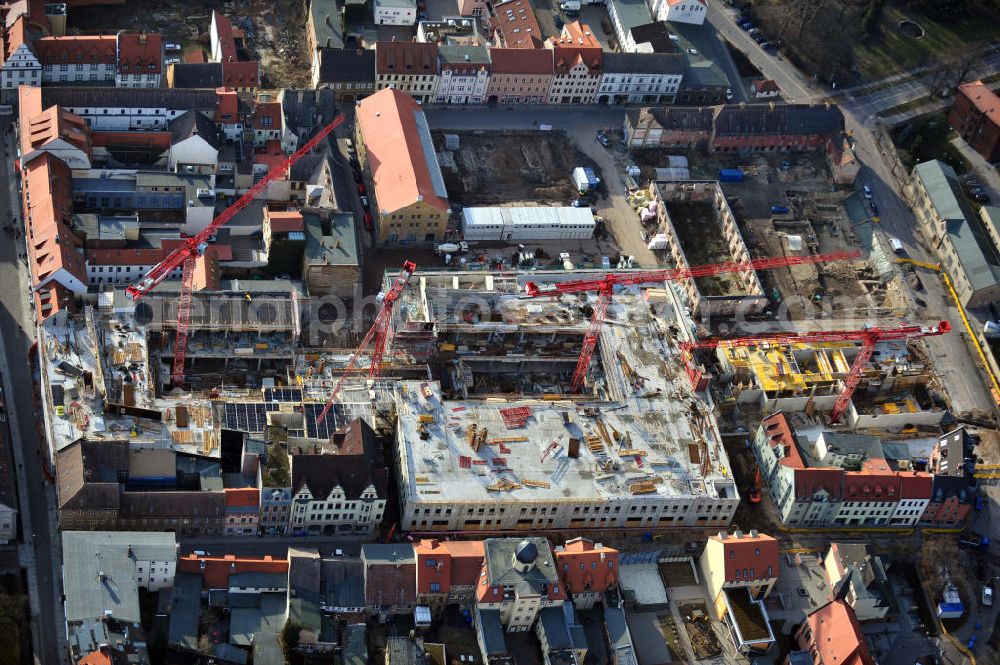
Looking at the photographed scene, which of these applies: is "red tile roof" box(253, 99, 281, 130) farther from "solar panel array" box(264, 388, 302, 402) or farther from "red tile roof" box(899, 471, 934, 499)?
"red tile roof" box(899, 471, 934, 499)

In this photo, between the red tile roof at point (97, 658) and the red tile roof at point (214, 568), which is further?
the red tile roof at point (214, 568)

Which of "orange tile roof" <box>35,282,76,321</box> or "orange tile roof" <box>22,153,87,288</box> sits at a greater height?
"orange tile roof" <box>22,153,87,288</box>

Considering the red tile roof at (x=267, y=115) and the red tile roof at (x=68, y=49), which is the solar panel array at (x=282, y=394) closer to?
the red tile roof at (x=267, y=115)

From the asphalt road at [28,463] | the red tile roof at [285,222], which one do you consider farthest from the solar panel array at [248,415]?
the red tile roof at [285,222]

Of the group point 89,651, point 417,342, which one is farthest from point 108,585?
point 417,342

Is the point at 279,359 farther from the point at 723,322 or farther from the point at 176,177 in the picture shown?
the point at 723,322

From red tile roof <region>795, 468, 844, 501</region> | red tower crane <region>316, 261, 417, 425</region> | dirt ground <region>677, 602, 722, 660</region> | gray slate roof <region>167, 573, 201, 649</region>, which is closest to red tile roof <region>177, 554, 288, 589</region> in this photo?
gray slate roof <region>167, 573, 201, 649</region>
